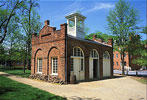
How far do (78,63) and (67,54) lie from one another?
78.5 inches

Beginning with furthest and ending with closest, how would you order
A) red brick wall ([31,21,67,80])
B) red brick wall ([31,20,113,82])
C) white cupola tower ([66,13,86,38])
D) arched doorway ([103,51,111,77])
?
1. arched doorway ([103,51,111,77])
2. white cupola tower ([66,13,86,38])
3. red brick wall ([31,21,67,80])
4. red brick wall ([31,20,113,82])

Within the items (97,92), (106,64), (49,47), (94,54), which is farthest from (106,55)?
(97,92)

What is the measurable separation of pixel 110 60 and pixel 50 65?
9.69 meters

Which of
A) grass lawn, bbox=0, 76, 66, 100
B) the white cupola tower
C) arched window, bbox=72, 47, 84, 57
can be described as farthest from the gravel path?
the white cupola tower

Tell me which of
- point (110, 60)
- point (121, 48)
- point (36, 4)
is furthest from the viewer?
point (121, 48)

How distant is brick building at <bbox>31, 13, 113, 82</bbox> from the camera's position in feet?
43.2

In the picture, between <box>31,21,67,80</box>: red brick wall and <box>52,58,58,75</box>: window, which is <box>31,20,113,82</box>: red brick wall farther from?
<box>52,58,58,75</box>: window

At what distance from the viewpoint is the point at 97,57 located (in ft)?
56.9

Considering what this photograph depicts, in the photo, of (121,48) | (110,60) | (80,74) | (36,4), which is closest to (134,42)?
(121,48)

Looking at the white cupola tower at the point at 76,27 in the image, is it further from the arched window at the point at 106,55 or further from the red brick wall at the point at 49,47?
the arched window at the point at 106,55

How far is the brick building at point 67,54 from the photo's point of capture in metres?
13.2

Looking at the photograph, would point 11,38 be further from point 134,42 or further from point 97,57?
point 134,42

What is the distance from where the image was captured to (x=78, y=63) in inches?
567

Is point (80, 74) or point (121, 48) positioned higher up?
point (121, 48)
